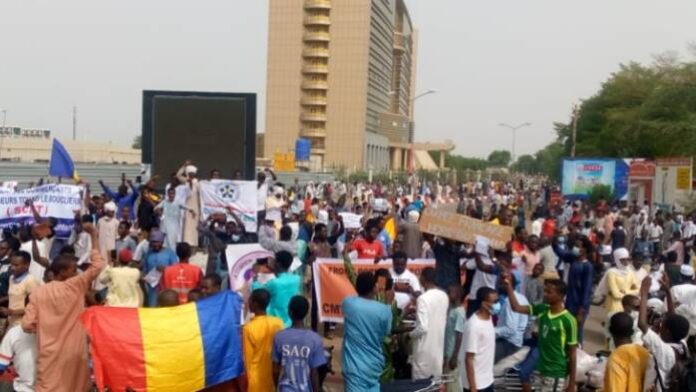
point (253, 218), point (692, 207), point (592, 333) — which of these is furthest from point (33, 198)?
point (692, 207)

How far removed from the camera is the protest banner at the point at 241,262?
10555mm

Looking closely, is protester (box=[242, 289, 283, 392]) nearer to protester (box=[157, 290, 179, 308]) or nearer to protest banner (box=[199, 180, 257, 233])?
protester (box=[157, 290, 179, 308])

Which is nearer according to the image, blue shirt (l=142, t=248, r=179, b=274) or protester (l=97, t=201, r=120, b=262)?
blue shirt (l=142, t=248, r=179, b=274)

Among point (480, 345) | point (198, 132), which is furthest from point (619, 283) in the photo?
point (198, 132)

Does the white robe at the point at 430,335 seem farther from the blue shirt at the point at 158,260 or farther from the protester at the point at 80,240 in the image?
the protester at the point at 80,240

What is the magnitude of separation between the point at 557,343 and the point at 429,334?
3.94 ft

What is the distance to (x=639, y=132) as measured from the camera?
51.9 meters

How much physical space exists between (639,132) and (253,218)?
135 ft

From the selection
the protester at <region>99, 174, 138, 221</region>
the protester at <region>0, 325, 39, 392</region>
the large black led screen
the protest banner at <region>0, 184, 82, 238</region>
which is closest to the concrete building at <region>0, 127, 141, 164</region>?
the large black led screen

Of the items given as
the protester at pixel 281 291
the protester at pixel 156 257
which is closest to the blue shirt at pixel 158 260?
the protester at pixel 156 257

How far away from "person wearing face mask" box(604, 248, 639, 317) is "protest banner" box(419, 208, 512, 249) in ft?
4.68

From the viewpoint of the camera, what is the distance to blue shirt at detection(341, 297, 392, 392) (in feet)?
24.0

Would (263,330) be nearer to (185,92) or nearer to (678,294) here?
(678,294)

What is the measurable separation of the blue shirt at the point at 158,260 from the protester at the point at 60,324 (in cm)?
340
